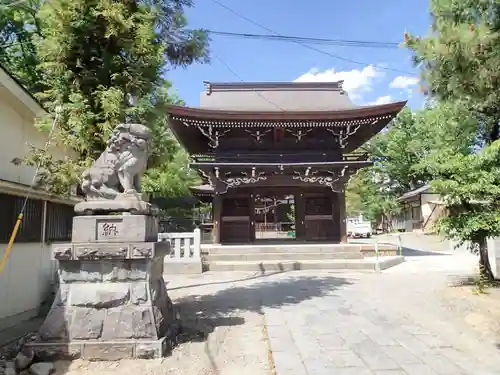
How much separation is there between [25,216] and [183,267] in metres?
6.24

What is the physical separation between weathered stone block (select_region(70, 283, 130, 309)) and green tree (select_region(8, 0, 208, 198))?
82.7 inches

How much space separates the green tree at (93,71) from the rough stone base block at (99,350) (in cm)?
265

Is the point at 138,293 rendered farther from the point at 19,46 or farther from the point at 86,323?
the point at 19,46

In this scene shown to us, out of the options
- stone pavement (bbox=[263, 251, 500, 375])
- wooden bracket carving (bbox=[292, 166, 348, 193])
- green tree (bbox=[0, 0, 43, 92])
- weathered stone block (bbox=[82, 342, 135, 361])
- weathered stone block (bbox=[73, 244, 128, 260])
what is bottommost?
stone pavement (bbox=[263, 251, 500, 375])

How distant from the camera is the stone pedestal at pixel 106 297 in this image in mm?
4504

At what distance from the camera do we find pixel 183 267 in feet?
41.4

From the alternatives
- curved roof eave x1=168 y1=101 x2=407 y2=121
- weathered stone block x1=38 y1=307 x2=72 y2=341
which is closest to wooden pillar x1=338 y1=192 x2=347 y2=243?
curved roof eave x1=168 y1=101 x2=407 y2=121

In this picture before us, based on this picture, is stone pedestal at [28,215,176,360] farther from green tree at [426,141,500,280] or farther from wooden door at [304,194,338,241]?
wooden door at [304,194,338,241]

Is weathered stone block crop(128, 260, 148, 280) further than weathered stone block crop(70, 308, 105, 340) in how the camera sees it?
Yes

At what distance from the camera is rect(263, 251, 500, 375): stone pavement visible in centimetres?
411

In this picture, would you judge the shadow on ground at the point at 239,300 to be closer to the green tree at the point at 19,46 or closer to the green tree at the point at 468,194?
the green tree at the point at 468,194

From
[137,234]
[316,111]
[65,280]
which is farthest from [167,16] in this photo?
[316,111]

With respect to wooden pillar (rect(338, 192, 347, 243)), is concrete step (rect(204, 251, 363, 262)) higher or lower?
lower

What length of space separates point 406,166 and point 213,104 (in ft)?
81.3
